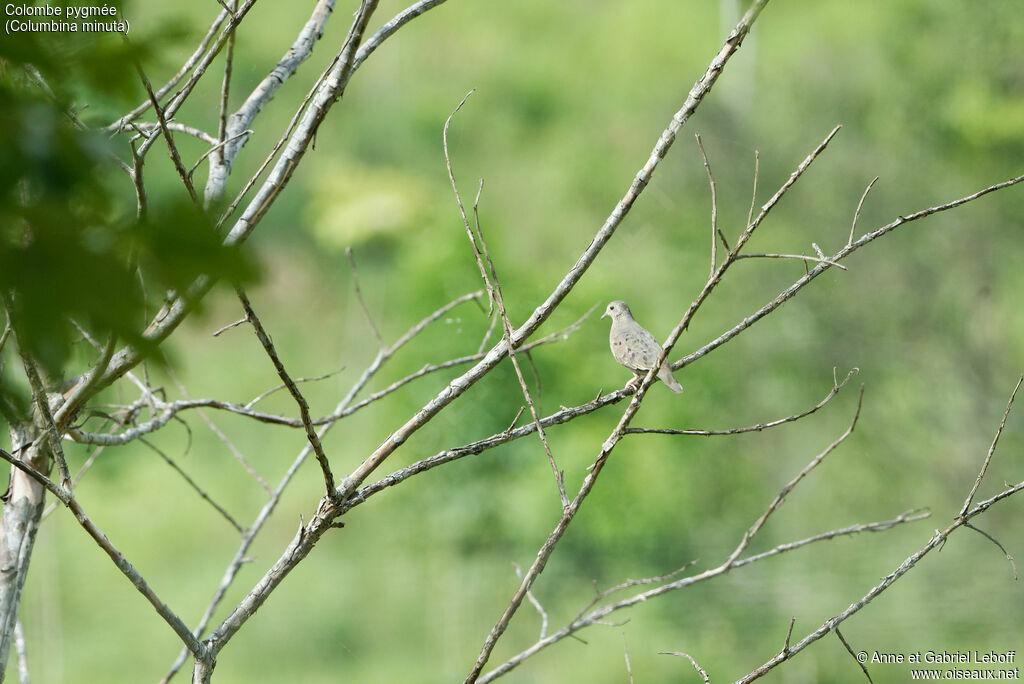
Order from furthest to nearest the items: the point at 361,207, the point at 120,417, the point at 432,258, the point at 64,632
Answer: the point at 361,207 < the point at 64,632 < the point at 432,258 < the point at 120,417

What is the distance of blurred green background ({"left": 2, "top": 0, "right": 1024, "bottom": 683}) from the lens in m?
4.62

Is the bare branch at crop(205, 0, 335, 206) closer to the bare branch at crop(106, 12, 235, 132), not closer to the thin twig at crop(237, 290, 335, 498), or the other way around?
the bare branch at crop(106, 12, 235, 132)

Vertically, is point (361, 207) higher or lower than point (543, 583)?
higher

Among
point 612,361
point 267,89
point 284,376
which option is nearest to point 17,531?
point 284,376

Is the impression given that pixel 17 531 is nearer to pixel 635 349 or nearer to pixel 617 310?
pixel 635 349

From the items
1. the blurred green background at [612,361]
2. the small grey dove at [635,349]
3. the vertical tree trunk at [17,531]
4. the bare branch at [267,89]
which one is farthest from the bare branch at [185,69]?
the blurred green background at [612,361]

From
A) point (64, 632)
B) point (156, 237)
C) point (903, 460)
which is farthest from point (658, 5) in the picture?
point (156, 237)

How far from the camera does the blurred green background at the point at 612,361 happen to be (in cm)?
462

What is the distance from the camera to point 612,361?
510 cm

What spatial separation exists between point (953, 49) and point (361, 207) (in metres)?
3.97

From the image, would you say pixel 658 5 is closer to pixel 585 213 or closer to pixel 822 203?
pixel 585 213

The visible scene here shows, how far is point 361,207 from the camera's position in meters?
6.44

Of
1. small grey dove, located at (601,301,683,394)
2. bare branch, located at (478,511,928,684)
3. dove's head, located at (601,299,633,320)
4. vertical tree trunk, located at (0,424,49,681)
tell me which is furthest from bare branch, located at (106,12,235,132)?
dove's head, located at (601,299,633,320)

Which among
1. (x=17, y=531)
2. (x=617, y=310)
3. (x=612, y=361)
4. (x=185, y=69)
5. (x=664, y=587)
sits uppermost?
(x=612, y=361)
